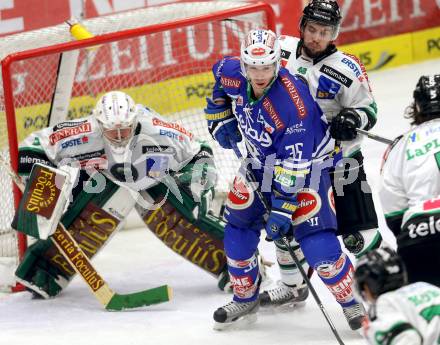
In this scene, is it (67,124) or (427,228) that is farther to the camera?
(67,124)

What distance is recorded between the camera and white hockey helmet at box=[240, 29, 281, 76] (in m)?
4.54

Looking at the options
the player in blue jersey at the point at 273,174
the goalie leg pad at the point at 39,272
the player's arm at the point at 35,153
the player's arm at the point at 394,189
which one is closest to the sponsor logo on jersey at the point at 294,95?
the player in blue jersey at the point at 273,174

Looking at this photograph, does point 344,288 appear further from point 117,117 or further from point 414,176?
point 117,117

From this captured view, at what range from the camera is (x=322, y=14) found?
194 inches

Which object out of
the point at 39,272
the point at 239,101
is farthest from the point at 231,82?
the point at 39,272

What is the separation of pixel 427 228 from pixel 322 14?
1.59 metres

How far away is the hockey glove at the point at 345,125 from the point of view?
471cm

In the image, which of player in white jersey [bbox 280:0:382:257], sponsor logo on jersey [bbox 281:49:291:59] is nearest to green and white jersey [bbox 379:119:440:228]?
player in white jersey [bbox 280:0:382:257]

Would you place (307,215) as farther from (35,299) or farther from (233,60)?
(35,299)

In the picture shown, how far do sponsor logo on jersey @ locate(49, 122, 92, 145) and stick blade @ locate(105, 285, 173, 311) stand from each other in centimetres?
73

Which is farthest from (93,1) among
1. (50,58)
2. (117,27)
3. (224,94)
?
(224,94)

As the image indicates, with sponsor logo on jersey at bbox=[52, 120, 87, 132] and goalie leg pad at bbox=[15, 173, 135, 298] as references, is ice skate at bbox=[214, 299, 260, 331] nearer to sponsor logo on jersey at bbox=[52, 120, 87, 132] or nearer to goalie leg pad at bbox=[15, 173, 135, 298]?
goalie leg pad at bbox=[15, 173, 135, 298]

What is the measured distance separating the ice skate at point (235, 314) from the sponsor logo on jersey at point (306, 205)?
0.49 meters

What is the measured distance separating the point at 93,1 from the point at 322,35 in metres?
2.81
